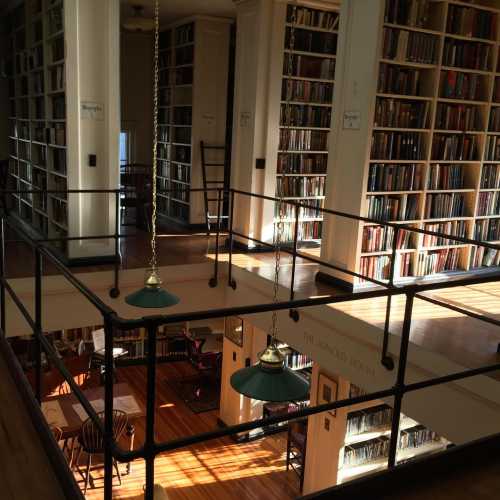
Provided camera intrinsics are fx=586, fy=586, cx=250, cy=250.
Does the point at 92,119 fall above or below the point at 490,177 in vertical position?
above

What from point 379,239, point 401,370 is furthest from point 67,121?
point 401,370

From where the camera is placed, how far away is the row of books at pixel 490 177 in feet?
18.8

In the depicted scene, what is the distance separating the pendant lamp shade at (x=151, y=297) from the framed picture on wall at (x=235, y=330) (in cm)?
385

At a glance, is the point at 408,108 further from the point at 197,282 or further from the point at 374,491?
the point at 374,491

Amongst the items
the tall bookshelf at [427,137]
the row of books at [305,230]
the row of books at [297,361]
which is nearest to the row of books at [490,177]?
the tall bookshelf at [427,137]

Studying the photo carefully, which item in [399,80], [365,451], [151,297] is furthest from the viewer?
[365,451]

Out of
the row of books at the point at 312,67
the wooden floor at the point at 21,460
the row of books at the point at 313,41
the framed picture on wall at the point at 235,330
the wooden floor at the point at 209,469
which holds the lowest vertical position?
the wooden floor at the point at 209,469

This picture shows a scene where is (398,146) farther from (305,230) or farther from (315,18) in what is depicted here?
(315,18)

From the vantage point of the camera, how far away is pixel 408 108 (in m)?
5.10

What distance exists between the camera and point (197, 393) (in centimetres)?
834

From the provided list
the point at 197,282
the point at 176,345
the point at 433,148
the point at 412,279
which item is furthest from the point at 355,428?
the point at 176,345

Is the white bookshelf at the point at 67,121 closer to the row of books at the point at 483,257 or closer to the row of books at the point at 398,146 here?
the row of books at the point at 398,146

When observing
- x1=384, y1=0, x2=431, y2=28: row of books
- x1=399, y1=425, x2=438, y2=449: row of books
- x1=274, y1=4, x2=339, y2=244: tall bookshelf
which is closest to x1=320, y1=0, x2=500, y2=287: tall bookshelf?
x1=384, y1=0, x2=431, y2=28: row of books

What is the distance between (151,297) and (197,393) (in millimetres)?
5438
